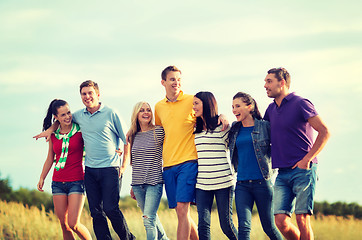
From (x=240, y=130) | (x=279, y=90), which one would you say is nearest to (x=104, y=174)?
(x=240, y=130)

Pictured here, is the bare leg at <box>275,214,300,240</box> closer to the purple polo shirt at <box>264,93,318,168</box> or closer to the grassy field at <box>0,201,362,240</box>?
the purple polo shirt at <box>264,93,318,168</box>

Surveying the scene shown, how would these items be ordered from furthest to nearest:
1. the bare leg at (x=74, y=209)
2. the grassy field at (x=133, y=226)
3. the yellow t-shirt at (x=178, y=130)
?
the grassy field at (x=133, y=226), the bare leg at (x=74, y=209), the yellow t-shirt at (x=178, y=130)

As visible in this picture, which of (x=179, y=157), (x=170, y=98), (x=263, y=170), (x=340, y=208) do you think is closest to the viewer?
(x=263, y=170)

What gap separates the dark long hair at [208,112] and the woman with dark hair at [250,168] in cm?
35

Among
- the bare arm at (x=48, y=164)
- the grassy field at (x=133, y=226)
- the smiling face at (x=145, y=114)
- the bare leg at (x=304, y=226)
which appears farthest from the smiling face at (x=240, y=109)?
the grassy field at (x=133, y=226)

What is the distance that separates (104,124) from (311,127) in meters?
3.40

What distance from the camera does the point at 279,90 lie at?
22.1 ft

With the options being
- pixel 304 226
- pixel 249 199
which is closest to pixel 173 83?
pixel 249 199

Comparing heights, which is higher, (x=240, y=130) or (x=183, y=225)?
(x=240, y=130)

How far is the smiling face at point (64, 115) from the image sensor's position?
786 centimetres

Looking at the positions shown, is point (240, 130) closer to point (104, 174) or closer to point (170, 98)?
point (170, 98)

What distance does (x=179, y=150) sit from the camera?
7102 mm

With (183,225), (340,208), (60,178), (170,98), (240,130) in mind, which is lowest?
(340,208)

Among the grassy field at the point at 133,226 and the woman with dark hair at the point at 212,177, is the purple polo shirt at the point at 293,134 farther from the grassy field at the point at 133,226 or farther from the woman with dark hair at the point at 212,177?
the grassy field at the point at 133,226
